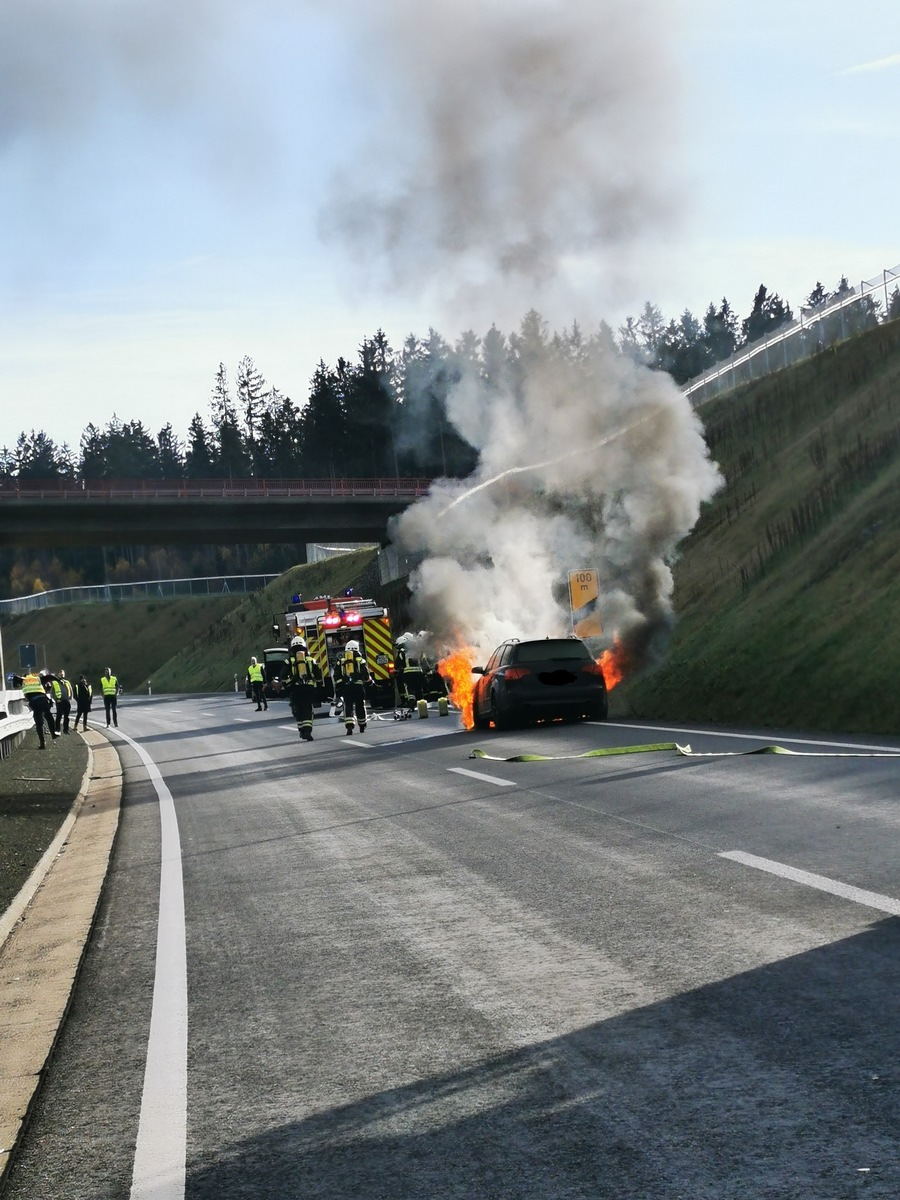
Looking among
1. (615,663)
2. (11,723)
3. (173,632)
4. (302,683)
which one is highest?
(173,632)

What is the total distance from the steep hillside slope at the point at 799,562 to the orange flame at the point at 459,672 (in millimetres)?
3385

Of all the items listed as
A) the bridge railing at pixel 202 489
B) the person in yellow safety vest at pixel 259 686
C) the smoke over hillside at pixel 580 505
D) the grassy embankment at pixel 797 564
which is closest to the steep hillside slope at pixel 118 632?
the bridge railing at pixel 202 489

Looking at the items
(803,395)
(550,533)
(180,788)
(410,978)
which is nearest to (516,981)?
(410,978)

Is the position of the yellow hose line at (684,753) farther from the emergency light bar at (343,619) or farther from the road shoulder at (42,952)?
the emergency light bar at (343,619)

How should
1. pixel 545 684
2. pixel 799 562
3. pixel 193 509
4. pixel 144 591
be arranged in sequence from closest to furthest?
pixel 545 684, pixel 799 562, pixel 193 509, pixel 144 591

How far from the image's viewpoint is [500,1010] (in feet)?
19.6

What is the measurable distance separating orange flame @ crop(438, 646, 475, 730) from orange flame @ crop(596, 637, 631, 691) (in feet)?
10.1

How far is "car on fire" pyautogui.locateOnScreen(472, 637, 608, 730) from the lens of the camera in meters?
24.0

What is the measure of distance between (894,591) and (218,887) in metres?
18.9

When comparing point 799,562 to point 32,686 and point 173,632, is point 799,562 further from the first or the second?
point 173,632

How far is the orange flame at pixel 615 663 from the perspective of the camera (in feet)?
110

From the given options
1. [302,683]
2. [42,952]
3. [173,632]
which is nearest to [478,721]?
[302,683]

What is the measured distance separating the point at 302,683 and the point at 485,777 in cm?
1051

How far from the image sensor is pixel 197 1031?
6.19m
